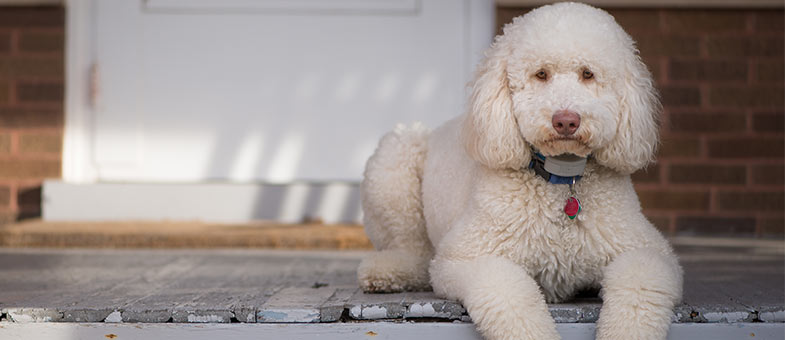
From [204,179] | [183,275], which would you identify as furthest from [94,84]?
[183,275]

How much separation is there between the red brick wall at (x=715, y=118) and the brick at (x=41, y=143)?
7.52ft

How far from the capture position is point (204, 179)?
14.4 feet

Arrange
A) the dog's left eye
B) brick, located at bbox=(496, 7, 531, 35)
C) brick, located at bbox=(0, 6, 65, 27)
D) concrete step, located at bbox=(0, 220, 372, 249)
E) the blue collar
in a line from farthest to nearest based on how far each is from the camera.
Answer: brick, located at bbox=(0, 6, 65, 27)
brick, located at bbox=(496, 7, 531, 35)
concrete step, located at bbox=(0, 220, 372, 249)
the blue collar
the dog's left eye

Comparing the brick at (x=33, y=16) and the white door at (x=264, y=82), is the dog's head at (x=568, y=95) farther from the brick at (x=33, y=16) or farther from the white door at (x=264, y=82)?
the brick at (x=33, y=16)

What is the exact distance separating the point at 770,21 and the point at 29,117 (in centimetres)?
370

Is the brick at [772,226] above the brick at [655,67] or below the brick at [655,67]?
below

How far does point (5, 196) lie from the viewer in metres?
4.42

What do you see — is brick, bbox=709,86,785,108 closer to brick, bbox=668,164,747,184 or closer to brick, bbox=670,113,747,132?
brick, bbox=670,113,747,132

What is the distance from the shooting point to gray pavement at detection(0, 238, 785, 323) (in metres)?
2.04

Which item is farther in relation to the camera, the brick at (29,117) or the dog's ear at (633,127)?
the brick at (29,117)

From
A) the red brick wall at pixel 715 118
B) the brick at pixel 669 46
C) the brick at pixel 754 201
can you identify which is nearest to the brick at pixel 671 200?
the red brick wall at pixel 715 118

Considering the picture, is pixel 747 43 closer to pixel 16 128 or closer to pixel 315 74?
pixel 315 74

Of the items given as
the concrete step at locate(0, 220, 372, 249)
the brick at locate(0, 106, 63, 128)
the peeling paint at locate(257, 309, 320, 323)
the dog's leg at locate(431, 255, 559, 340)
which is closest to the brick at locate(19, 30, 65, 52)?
the brick at locate(0, 106, 63, 128)

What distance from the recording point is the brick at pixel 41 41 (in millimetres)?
4363
